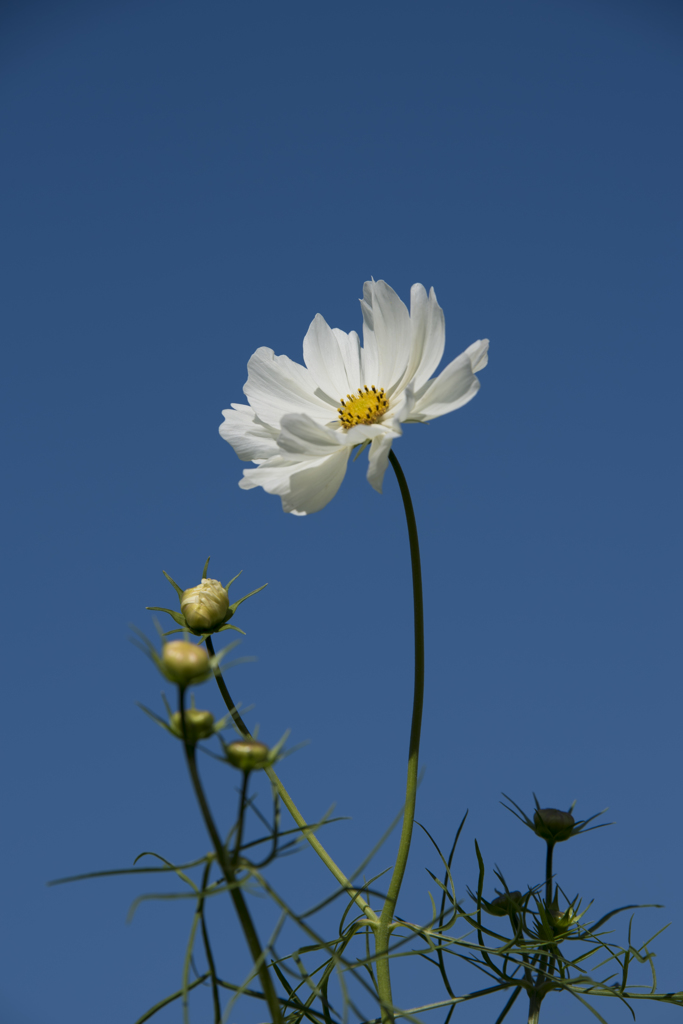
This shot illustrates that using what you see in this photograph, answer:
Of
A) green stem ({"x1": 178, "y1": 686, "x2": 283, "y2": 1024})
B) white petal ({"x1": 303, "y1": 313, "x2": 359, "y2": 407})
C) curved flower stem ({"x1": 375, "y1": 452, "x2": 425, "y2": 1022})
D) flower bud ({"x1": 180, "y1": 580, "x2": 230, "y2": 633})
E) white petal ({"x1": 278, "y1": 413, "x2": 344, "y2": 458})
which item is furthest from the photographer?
white petal ({"x1": 303, "y1": 313, "x2": 359, "y2": 407})

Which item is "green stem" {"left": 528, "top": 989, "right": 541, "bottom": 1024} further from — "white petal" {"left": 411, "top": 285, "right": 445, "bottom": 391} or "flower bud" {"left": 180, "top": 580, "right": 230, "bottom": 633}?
"white petal" {"left": 411, "top": 285, "right": 445, "bottom": 391}

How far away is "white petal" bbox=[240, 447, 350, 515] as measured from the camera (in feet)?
2.50

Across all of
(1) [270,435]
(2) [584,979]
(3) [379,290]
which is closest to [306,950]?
(2) [584,979]

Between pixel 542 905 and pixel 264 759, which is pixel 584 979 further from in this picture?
pixel 264 759

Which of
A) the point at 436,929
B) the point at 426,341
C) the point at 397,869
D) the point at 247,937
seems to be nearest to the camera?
the point at 247,937

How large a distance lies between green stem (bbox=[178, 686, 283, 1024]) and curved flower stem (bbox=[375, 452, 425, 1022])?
0.17 metres

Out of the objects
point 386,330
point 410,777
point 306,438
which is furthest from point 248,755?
point 386,330

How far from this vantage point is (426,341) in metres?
0.82

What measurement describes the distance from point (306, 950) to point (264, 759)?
31 cm

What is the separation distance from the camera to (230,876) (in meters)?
0.39

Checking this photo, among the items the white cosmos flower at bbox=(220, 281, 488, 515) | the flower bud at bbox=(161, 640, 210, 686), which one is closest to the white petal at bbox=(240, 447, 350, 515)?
the white cosmos flower at bbox=(220, 281, 488, 515)

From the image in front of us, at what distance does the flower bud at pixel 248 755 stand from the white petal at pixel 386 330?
0.52 metres

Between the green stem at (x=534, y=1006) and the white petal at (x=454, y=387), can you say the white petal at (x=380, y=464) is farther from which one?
the green stem at (x=534, y=1006)

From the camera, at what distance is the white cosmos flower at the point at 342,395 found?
0.72 meters
